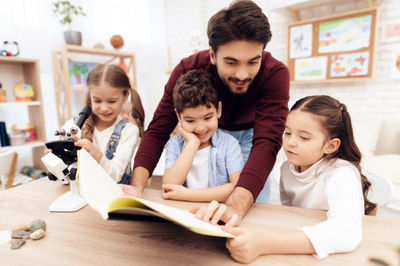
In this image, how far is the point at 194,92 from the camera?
1.03 m

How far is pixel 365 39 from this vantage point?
2.62 metres

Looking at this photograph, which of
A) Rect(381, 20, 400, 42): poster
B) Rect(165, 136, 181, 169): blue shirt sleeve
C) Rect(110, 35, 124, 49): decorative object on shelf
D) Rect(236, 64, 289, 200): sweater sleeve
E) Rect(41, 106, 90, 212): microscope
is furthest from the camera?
Rect(110, 35, 124, 49): decorative object on shelf

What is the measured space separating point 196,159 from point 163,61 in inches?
138

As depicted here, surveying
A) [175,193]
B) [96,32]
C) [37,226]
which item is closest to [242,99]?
[175,193]

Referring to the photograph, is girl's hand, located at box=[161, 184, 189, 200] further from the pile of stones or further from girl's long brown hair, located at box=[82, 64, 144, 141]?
girl's long brown hair, located at box=[82, 64, 144, 141]

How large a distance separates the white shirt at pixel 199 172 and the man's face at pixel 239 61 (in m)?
0.32

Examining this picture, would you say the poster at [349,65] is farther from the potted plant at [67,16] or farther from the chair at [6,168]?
the chair at [6,168]

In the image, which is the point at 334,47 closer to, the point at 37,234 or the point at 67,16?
the point at 67,16

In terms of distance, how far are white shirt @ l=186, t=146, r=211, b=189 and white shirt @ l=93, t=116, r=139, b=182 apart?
0.31 meters

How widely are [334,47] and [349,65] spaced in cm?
25

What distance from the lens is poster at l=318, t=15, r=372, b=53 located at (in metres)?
2.61

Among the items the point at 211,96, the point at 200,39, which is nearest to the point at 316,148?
the point at 211,96

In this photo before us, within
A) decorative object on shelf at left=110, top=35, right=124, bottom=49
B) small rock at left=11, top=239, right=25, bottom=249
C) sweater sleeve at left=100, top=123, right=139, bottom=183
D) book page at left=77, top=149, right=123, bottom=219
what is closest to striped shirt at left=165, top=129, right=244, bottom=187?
sweater sleeve at left=100, top=123, right=139, bottom=183

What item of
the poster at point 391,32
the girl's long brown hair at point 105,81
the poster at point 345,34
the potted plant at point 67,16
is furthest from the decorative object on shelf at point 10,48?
the poster at point 391,32
